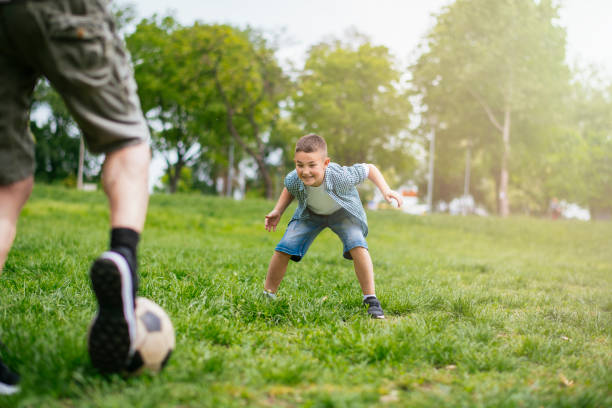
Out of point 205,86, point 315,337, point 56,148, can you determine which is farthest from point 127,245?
point 56,148

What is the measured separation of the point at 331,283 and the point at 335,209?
1.48 metres

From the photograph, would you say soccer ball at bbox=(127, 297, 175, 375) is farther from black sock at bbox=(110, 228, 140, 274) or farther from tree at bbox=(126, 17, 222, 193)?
tree at bbox=(126, 17, 222, 193)

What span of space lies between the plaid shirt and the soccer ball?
1957 millimetres

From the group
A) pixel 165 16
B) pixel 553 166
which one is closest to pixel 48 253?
pixel 165 16

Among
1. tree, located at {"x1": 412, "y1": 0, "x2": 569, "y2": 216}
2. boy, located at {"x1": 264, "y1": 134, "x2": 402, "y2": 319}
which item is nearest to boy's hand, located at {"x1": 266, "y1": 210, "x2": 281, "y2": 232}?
boy, located at {"x1": 264, "y1": 134, "x2": 402, "y2": 319}

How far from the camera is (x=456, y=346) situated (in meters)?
3.12

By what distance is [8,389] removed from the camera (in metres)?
2.14

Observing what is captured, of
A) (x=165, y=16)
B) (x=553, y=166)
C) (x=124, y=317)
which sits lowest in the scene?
(x=124, y=317)

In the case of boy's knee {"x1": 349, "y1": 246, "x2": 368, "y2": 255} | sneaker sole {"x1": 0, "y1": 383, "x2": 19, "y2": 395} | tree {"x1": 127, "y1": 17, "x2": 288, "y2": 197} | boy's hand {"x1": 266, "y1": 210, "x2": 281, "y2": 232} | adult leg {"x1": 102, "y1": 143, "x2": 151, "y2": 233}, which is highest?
tree {"x1": 127, "y1": 17, "x2": 288, "y2": 197}

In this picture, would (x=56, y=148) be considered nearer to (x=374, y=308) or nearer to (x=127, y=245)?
(x=374, y=308)

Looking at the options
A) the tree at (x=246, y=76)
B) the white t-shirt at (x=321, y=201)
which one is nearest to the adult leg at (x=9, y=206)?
the white t-shirt at (x=321, y=201)

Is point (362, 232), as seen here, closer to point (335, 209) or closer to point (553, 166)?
point (335, 209)

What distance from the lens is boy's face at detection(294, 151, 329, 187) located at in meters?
3.97

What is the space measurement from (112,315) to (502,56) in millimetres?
25544
